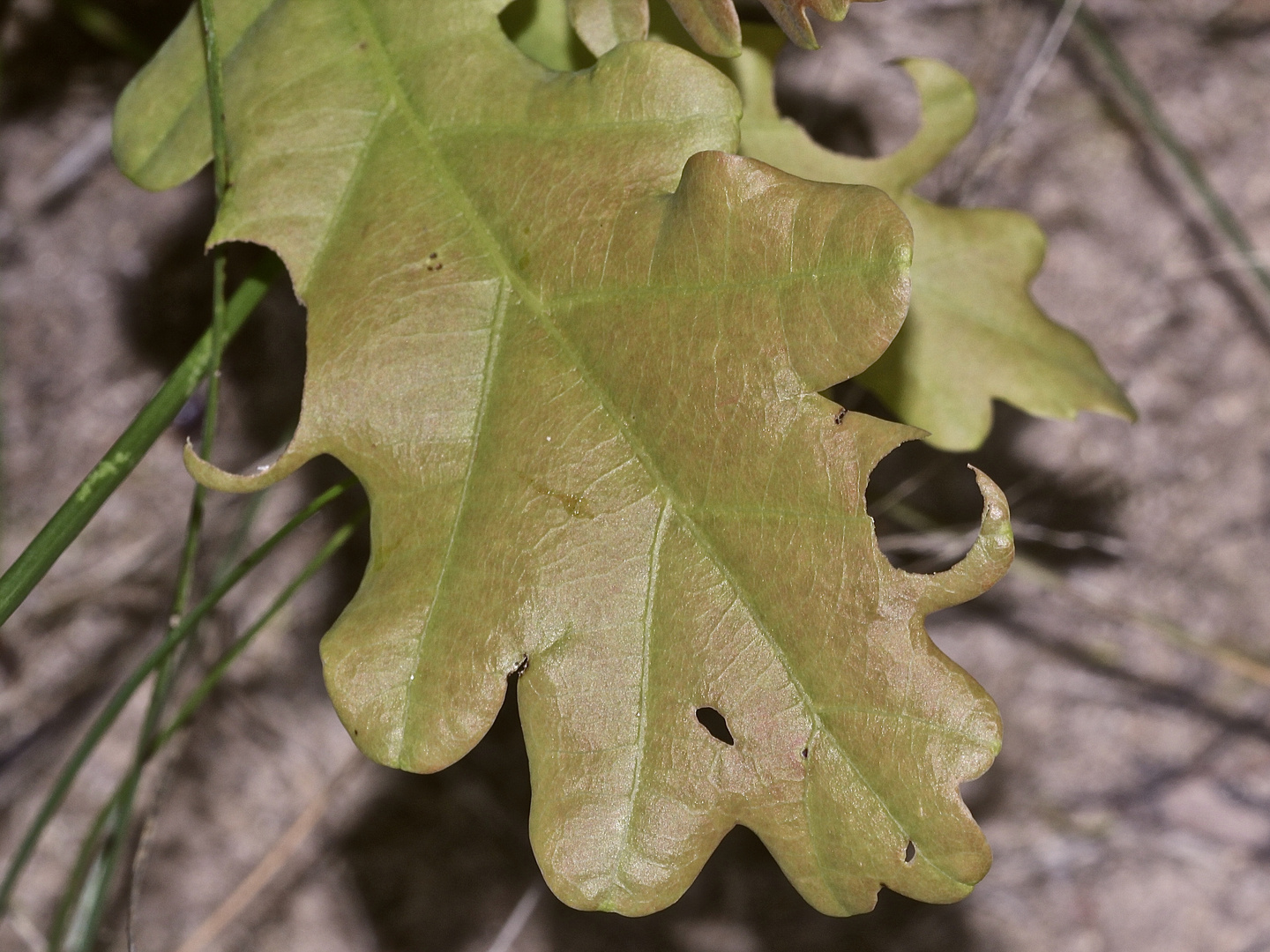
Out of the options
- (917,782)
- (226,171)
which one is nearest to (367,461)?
(226,171)

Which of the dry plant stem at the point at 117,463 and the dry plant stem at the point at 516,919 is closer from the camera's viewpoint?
the dry plant stem at the point at 117,463

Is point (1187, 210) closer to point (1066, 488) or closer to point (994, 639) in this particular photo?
point (1066, 488)

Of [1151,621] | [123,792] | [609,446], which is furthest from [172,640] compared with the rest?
[1151,621]

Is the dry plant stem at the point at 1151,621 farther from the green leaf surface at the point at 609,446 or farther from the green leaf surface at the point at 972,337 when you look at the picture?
the green leaf surface at the point at 609,446

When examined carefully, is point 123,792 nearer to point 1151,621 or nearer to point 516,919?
point 516,919

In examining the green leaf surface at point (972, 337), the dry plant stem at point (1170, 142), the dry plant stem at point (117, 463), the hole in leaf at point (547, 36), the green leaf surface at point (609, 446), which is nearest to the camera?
the green leaf surface at point (609, 446)

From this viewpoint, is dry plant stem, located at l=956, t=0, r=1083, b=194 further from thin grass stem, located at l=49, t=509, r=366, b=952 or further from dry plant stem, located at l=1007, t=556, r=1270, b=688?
thin grass stem, located at l=49, t=509, r=366, b=952

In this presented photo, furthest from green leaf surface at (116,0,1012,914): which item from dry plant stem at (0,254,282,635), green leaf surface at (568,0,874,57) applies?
dry plant stem at (0,254,282,635)

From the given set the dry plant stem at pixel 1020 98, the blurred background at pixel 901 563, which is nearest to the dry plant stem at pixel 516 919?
the blurred background at pixel 901 563
